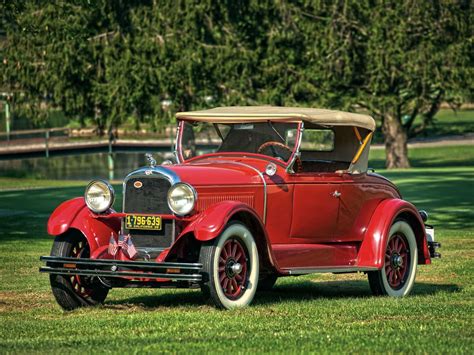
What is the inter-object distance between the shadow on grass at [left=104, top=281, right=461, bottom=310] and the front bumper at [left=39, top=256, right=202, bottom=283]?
619 millimetres

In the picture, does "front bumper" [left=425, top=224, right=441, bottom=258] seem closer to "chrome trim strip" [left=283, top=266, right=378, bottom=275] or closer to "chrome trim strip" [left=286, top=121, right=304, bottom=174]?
"chrome trim strip" [left=283, top=266, right=378, bottom=275]

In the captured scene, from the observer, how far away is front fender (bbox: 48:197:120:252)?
1128 cm

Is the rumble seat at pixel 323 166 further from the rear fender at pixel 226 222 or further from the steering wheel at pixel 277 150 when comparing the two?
the rear fender at pixel 226 222

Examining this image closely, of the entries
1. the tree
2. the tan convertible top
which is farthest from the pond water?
the tan convertible top

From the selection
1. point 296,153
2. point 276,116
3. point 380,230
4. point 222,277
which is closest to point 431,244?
point 380,230

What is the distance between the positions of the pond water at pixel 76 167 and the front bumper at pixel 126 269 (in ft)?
107

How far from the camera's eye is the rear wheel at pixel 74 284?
11.3m

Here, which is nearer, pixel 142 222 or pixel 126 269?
pixel 126 269

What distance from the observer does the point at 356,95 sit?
43.1 metres

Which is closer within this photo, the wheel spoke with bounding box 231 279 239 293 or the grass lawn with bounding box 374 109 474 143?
the wheel spoke with bounding box 231 279 239 293

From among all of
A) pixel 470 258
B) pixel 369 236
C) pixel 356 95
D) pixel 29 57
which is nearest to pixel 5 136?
pixel 29 57

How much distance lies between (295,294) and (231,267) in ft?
6.96

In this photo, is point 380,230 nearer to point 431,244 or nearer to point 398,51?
point 431,244

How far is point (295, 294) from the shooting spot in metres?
12.8
